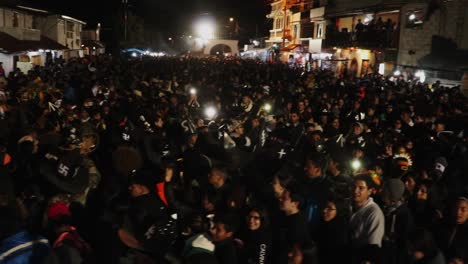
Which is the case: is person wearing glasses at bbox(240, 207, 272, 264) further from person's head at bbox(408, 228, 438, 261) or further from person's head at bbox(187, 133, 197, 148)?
person's head at bbox(187, 133, 197, 148)

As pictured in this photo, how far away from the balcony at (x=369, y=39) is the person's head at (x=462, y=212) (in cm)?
2179

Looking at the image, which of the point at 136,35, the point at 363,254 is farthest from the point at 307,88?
the point at 136,35

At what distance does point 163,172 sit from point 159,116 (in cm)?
328

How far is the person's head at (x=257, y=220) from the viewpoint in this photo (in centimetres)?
403

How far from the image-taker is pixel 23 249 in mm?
3316

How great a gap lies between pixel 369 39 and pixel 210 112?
59.1 feet

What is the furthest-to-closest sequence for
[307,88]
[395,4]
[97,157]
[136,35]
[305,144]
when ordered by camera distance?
[136,35]
[395,4]
[307,88]
[305,144]
[97,157]

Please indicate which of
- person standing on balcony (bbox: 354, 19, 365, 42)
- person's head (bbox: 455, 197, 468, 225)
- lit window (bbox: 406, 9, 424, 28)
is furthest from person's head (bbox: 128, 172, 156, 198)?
person standing on balcony (bbox: 354, 19, 365, 42)

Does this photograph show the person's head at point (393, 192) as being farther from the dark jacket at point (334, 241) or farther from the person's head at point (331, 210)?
the dark jacket at point (334, 241)

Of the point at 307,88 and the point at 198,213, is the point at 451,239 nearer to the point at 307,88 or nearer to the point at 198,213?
the point at 198,213

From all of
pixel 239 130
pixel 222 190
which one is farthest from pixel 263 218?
pixel 239 130

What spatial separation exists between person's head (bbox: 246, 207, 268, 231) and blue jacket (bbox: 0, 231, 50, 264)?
1666 millimetres

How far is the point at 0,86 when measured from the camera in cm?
1081

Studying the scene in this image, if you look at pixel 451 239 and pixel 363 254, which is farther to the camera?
pixel 451 239
